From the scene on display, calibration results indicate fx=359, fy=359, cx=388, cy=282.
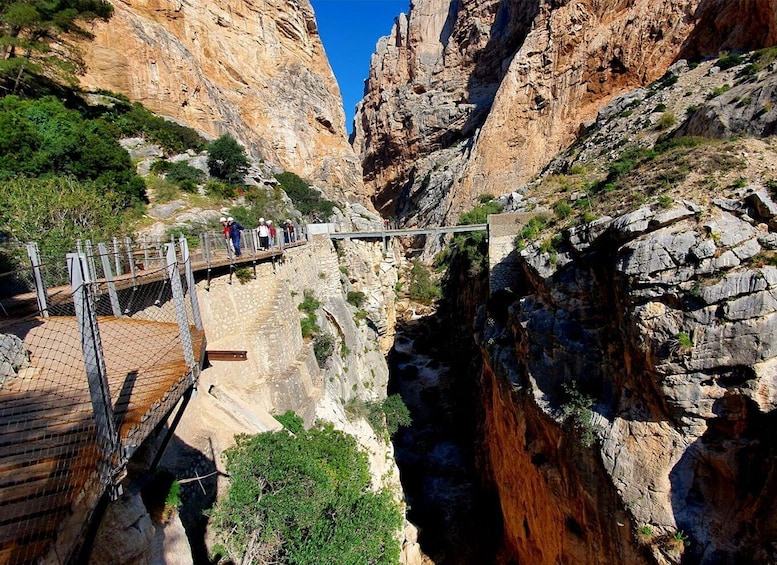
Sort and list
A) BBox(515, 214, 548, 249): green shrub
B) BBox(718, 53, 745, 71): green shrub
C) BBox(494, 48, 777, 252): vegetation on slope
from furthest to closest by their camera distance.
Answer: BBox(718, 53, 745, 71): green shrub, BBox(515, 214, 548, 249): green shrub, BBox(494, 48, 777, 252): vegetation on slope

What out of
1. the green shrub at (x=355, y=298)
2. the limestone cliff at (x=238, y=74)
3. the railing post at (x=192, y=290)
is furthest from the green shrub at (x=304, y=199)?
the railing post at (x=192, y=290)

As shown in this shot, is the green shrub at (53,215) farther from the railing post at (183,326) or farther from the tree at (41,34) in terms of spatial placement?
the tree at (41,34)

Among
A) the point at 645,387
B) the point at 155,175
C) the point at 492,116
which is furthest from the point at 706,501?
the point at 492,116

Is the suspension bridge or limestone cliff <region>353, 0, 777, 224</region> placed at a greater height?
limestone cliff <region>353, 0, 777, 224</region>

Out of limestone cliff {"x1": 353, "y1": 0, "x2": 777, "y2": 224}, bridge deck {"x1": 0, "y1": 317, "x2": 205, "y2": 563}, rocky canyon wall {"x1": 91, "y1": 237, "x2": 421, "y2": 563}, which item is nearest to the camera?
bridge deck {"x1": 0, "y1": 317, "x2": 205, "y2": 563}

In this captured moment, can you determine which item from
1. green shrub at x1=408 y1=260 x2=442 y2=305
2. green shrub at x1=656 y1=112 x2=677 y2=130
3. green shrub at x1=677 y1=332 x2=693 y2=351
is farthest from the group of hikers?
green shrub at x1=408 y1=260 x2=442 y2=305

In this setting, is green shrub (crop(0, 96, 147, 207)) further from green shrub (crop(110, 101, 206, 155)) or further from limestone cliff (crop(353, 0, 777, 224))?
limestone cliff (crop(353, 0, 777, 224))
